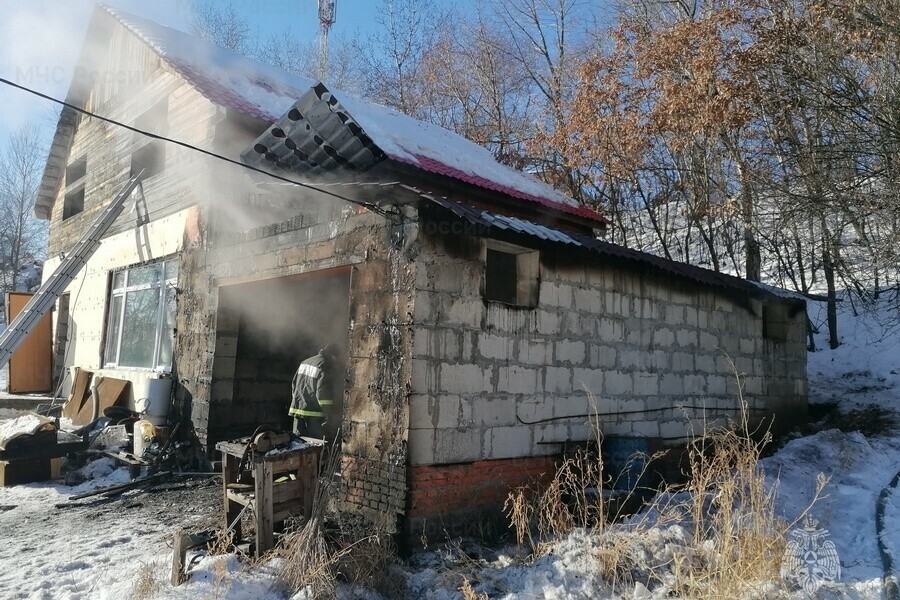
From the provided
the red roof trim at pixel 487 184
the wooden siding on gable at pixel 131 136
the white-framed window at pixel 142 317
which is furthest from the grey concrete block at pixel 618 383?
the white-framed window at pixel 142 317

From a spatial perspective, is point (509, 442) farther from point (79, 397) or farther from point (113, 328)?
point (79, 397)

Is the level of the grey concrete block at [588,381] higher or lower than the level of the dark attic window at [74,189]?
lower

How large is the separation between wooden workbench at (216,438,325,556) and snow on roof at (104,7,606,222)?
436 centimetres

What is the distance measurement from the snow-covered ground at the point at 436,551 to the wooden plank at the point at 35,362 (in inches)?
280

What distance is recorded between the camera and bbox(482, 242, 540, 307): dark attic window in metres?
6.64

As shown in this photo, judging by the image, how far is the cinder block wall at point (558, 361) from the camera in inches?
226

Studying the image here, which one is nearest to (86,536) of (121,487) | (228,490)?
(121,487)

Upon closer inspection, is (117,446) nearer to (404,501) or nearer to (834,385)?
(404,501)

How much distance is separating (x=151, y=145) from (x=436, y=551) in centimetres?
983

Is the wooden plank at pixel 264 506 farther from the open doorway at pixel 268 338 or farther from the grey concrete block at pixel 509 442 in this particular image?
the open doorway at pixel 268 338

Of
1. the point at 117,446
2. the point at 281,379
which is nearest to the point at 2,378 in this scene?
the point at 117,446

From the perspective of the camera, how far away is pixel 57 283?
35.4 feet

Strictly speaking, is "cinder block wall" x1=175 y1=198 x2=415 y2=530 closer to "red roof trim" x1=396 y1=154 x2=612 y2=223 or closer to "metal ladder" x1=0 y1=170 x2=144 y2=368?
"red roof trim" x1=396 y1=154 x2=612 y2=223

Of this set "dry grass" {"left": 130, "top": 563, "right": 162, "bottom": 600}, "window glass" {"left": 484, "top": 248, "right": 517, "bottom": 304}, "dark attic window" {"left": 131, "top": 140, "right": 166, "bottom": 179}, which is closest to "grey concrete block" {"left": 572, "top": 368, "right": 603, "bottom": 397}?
"window glass" {"left": 484, "top": 248, "right": 517, "bottom": 304}
